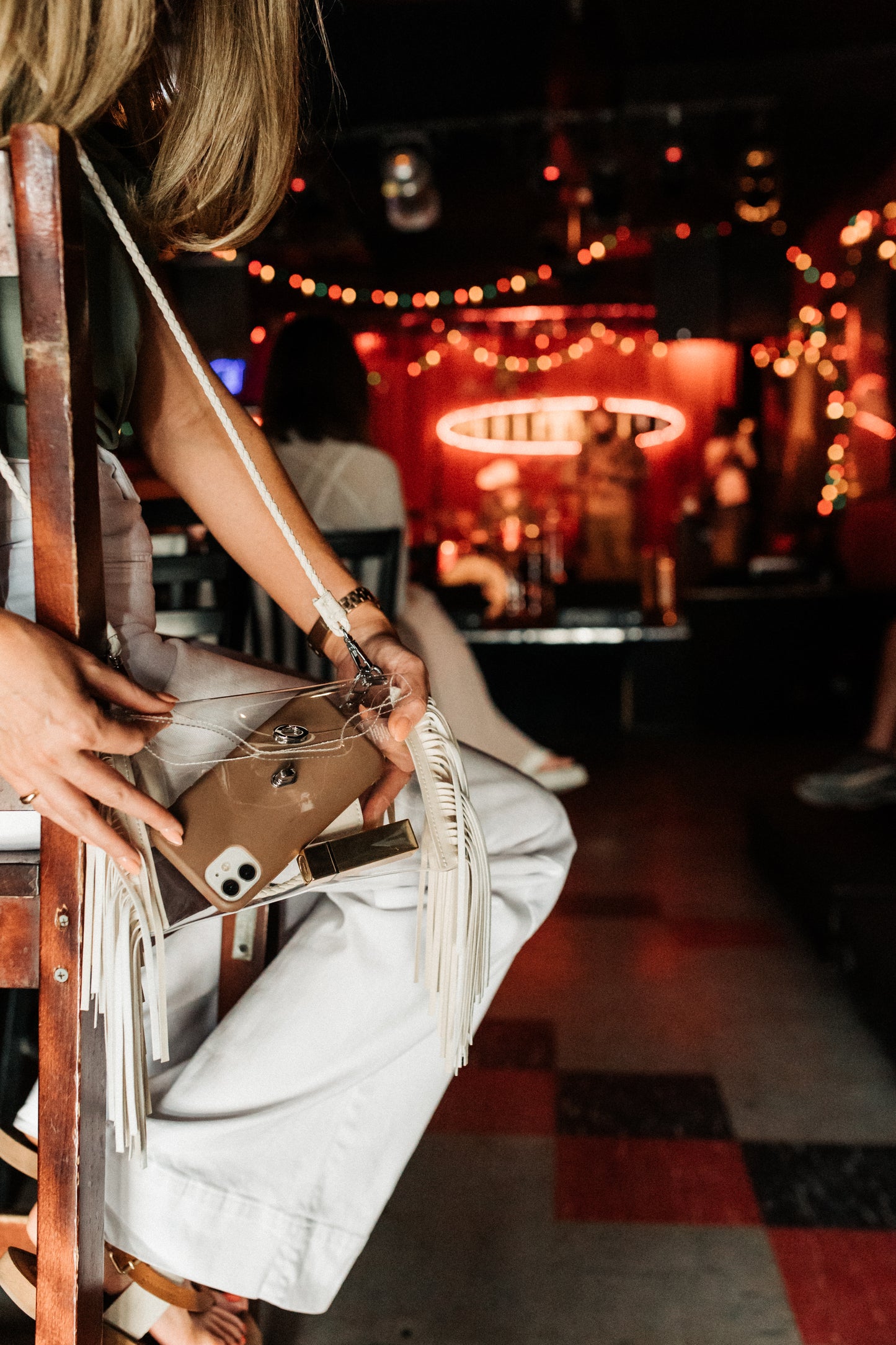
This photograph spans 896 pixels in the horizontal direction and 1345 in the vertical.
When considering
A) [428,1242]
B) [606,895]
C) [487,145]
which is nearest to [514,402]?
[487,145]

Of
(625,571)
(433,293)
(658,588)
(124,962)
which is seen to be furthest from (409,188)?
(124,962)

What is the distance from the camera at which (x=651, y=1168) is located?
111cm

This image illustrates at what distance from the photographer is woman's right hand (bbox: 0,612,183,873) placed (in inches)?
19.2

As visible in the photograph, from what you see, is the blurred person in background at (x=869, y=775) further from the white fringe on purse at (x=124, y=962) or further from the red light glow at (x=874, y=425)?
the red light glow at (x=874, y=425)

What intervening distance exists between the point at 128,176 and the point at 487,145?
5.52 meters

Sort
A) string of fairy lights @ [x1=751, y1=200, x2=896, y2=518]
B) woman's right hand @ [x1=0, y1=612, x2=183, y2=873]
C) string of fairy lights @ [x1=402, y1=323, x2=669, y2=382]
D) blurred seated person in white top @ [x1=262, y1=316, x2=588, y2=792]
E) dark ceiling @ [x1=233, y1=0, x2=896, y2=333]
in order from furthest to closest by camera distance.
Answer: string of fairy lights @ [x1=402, y1=323, x2=669, y2=382] → string of fairy lights @ [x1=751, y1=200, x2=896, y2=518] → dark ceiling @ [x1=233, y1=0, x2=896, y2=333] → blurred seated person in white top @ [x1=262, y1=316, x2=588, y2=792] → woman's right hand @ [x1=0, y1=612, x2=183, y2=873]

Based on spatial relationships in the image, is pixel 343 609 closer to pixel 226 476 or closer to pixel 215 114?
pixel 226 476

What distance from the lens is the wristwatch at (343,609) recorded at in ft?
2.31

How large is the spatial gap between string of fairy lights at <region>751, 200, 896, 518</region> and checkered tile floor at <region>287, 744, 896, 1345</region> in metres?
3.76

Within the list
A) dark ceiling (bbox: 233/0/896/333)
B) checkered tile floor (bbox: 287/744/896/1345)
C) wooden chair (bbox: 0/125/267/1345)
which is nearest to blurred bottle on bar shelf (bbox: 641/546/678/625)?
dark ceiling (bbox: 233/0/896/333)

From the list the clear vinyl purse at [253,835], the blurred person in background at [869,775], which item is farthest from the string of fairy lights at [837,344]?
the clear vinyl purse at [253,835]

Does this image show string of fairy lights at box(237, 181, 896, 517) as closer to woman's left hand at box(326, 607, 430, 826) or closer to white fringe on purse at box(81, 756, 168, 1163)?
woman's left hand at box(326, 607, 430, 826)

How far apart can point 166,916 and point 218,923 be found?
171 mm

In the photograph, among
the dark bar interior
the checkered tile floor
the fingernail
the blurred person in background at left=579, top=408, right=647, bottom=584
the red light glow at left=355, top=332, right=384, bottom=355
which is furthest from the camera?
the red light glow at left=355, top=332, right=384, bottom=355
